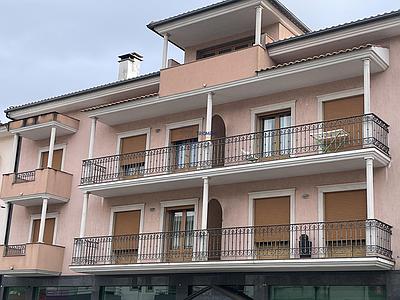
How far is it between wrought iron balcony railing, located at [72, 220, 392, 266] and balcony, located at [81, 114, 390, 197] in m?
1.51

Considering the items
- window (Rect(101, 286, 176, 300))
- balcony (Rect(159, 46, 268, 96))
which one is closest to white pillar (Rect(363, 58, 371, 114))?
balcony (Rect(159, 46, 268, 96))

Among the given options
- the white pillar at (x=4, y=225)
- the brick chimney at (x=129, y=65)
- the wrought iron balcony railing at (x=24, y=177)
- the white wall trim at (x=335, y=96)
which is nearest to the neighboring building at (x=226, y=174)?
the white wall trim at (x=335, y=96)

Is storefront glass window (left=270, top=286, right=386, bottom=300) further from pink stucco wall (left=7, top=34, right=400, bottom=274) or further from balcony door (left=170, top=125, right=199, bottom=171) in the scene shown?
balcony door (left=170, top=125, right=199, bottom=171)

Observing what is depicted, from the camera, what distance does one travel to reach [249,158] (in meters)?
17.7

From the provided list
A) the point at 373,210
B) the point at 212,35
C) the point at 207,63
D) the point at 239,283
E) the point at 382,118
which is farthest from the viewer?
the point at 212,35

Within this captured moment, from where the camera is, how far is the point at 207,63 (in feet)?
62.7

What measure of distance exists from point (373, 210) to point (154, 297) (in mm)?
7818

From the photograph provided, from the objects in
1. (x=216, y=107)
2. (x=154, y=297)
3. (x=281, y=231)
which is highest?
(x=216, y=107)

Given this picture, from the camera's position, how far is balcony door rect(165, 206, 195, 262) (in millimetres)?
18875

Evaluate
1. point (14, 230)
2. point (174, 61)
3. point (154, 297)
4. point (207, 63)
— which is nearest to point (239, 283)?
point (154, 297)

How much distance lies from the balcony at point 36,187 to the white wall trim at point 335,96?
1006 centimetres

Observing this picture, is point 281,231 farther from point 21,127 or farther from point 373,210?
point 21,127

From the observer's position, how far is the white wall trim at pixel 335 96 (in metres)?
16.8

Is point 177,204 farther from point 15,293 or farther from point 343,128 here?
point 15,293
